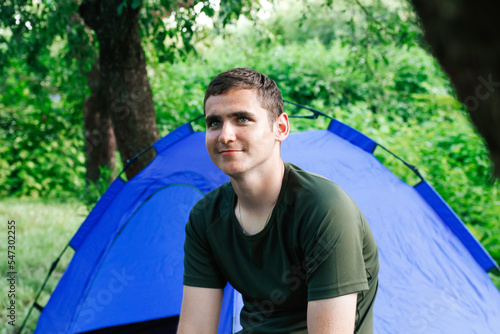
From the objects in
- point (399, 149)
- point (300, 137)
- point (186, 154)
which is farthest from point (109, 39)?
point (399, 149)

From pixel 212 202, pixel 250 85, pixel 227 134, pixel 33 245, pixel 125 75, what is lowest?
pixel 33 245

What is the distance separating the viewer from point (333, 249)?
3.91ft

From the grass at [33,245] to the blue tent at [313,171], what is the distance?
68 centimetres

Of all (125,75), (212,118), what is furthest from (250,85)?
(125,75)

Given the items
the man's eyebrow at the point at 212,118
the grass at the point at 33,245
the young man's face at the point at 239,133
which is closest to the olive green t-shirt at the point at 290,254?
the young man's face at the point at 239,133

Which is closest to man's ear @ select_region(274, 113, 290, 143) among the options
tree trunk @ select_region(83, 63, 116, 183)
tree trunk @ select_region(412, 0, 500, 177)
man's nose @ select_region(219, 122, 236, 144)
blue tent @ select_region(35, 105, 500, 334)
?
man's nose @ select_region(219, 122, 236, 144)

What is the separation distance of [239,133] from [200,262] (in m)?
0.42

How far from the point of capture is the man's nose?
1.32 meters

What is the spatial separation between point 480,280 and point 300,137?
1.00m

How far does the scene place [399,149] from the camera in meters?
4.04

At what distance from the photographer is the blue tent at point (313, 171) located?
188 centimetres

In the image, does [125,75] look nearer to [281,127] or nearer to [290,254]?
[281,127]

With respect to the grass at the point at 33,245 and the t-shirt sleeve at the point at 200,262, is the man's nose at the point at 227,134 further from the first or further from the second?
the grass at the point at 33,245

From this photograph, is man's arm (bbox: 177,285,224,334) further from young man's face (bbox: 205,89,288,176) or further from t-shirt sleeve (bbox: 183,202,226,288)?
young man's face (bbox: 205,89,288,176)
